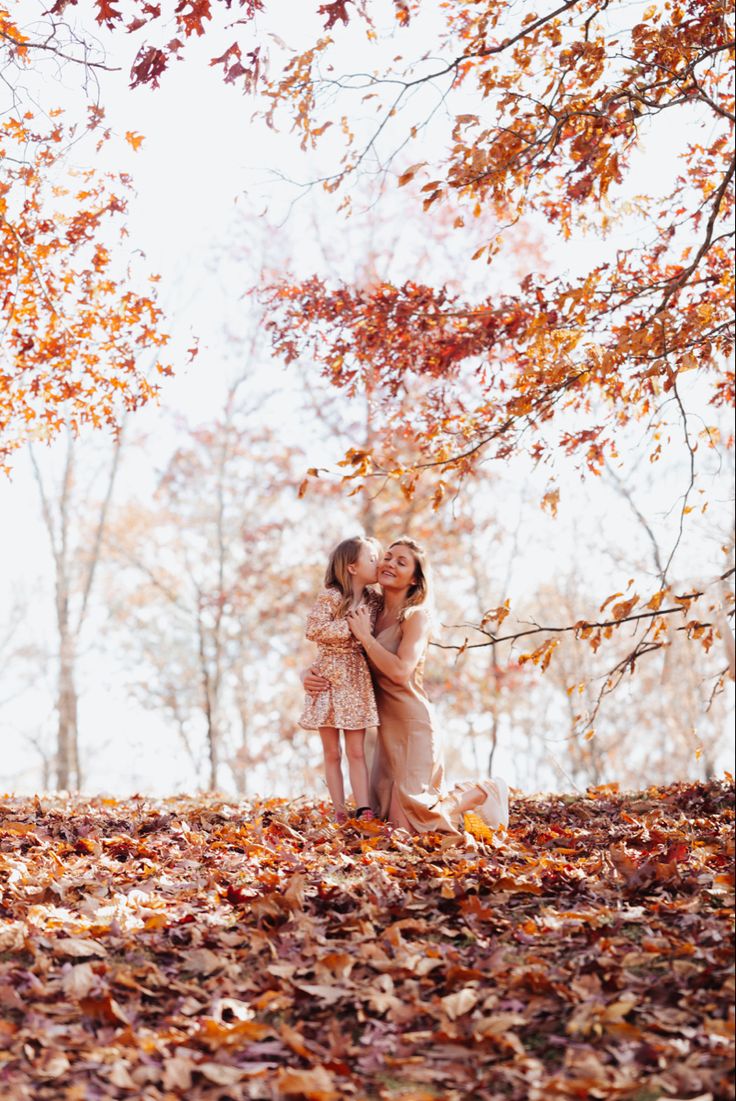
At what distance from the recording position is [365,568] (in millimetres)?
6375

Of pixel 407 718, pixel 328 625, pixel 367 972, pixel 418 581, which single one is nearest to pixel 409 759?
pixel 407 718

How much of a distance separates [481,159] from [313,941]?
3.92 meters

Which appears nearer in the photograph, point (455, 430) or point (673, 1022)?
point (673, 1022)

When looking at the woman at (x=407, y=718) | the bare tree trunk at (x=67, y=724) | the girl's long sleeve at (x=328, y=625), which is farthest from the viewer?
the bare tree trunk at (x=67, y=724)

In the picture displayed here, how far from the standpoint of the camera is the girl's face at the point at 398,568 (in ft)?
20.6

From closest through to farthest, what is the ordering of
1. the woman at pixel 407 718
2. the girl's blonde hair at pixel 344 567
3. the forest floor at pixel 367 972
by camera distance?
the forest floor at pixel 367 972, the woman at pixel 407 718, the girl's blonde hair at pixel 344 567

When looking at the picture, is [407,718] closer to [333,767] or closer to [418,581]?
[333,767]

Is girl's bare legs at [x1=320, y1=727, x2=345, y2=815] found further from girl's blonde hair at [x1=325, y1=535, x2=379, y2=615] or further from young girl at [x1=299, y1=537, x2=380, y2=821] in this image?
girl's blonde hair at [x1=325, y1=535, x2=379, y2=615]

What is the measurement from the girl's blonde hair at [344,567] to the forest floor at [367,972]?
160 cm

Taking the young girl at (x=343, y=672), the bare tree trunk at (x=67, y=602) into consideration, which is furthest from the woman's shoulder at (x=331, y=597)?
the bare tree trunk at (x=67, y=602)

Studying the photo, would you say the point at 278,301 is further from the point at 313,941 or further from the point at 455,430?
the point at 313,941

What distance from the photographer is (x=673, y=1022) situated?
3.15 m

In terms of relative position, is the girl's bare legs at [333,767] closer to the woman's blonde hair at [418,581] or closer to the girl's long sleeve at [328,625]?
the girl's long sleeve at [328,625]

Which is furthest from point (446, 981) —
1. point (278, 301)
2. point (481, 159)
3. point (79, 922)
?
point (278, 301)
